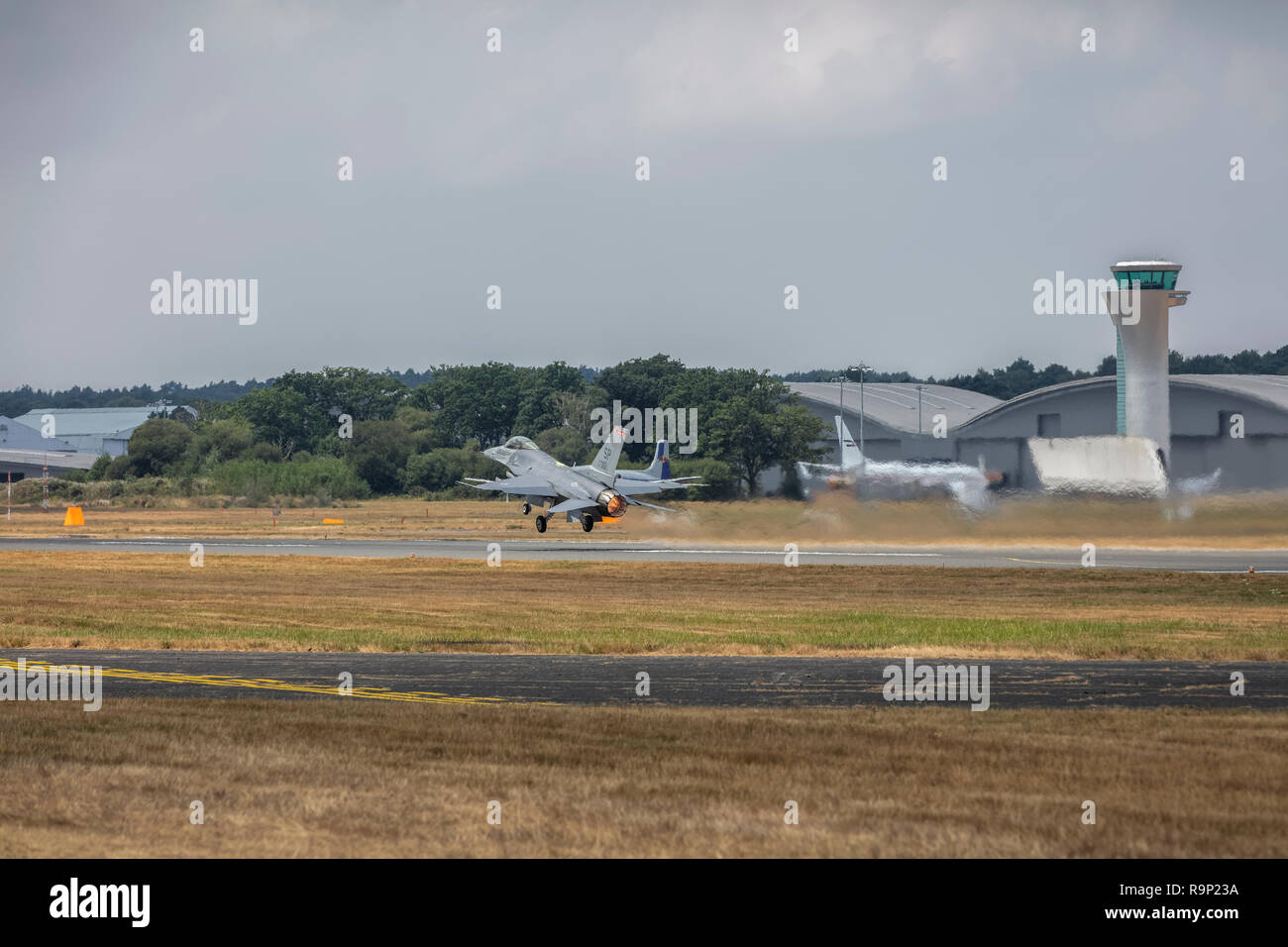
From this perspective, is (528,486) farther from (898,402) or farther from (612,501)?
(898,402)

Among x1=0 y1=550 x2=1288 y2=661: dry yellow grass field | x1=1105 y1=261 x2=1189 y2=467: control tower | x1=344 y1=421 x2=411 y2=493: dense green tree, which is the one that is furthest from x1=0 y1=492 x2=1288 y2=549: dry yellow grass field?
x1=344 y1=421 x2=411 y2=493: dense green tree

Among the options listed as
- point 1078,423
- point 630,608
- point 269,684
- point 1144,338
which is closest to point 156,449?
point 1078,423

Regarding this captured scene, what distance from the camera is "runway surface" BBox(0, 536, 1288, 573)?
172 feet

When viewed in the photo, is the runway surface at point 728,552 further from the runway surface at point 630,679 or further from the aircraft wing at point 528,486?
the runway surface at point 630,679

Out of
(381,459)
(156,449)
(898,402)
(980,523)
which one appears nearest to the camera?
(980,523)

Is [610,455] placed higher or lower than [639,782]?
higher

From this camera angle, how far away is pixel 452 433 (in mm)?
161625

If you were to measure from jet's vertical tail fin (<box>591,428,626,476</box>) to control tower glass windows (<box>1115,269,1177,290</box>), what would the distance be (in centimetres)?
3055

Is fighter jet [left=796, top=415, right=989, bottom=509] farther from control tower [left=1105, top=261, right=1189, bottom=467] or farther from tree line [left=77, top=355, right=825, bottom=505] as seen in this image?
tree line [left=77, top=355, right=825, bottom=505]

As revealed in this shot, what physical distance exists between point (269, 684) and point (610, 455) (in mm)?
46496

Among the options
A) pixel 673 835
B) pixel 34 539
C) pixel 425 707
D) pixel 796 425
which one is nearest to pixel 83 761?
pixel 425 707

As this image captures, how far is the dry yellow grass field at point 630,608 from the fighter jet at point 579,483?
12047 millimetres

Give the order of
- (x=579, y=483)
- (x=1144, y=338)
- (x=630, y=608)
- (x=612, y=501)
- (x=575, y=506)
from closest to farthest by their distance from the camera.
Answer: (x=630, y=608) → (x=612, y=501) → (x=575, y=506) → (x=579, y=483) → (x=1144, y=338)

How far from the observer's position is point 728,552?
6031 cm
